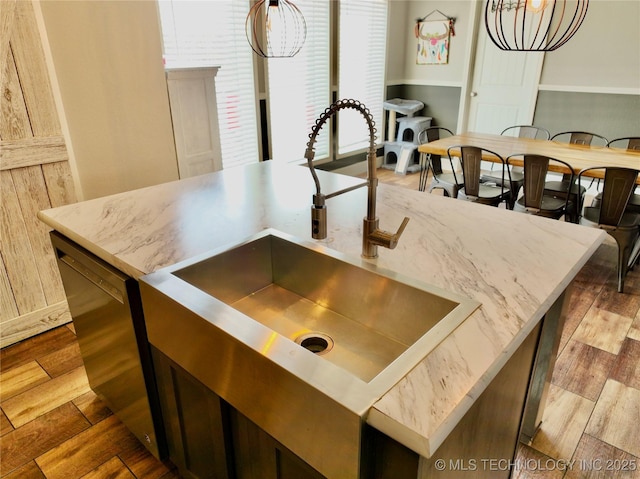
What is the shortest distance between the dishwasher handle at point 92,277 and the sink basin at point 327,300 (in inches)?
11.2

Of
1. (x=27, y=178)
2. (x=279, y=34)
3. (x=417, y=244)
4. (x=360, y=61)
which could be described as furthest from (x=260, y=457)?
(x=360, y=61)

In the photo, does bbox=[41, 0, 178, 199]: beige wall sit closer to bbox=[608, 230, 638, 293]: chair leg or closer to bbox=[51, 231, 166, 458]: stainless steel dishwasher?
bbox=[51, 231, 166, 458]: stainless steel dishwasher

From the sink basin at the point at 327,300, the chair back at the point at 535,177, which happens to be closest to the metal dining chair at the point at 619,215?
the chair back at the point at 535,177

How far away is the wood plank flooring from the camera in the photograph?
173 centimetres

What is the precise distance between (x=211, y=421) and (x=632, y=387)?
6.71ft

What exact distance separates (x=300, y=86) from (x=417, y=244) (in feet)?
11.8

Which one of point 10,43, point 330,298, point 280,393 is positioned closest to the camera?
point 280,393

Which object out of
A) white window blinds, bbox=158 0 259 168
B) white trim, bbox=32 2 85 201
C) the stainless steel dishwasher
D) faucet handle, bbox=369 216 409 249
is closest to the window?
white window blinds, bbox=158 0 259 168

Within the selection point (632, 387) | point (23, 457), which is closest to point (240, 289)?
point (23, 457)

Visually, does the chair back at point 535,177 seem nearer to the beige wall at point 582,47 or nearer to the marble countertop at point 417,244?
the marble countertop at point 417,244

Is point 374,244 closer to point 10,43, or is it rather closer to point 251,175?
point 251,175

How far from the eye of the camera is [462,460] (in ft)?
3.32

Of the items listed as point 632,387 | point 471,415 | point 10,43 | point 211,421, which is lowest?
point 632,387

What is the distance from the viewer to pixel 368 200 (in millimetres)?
1277
